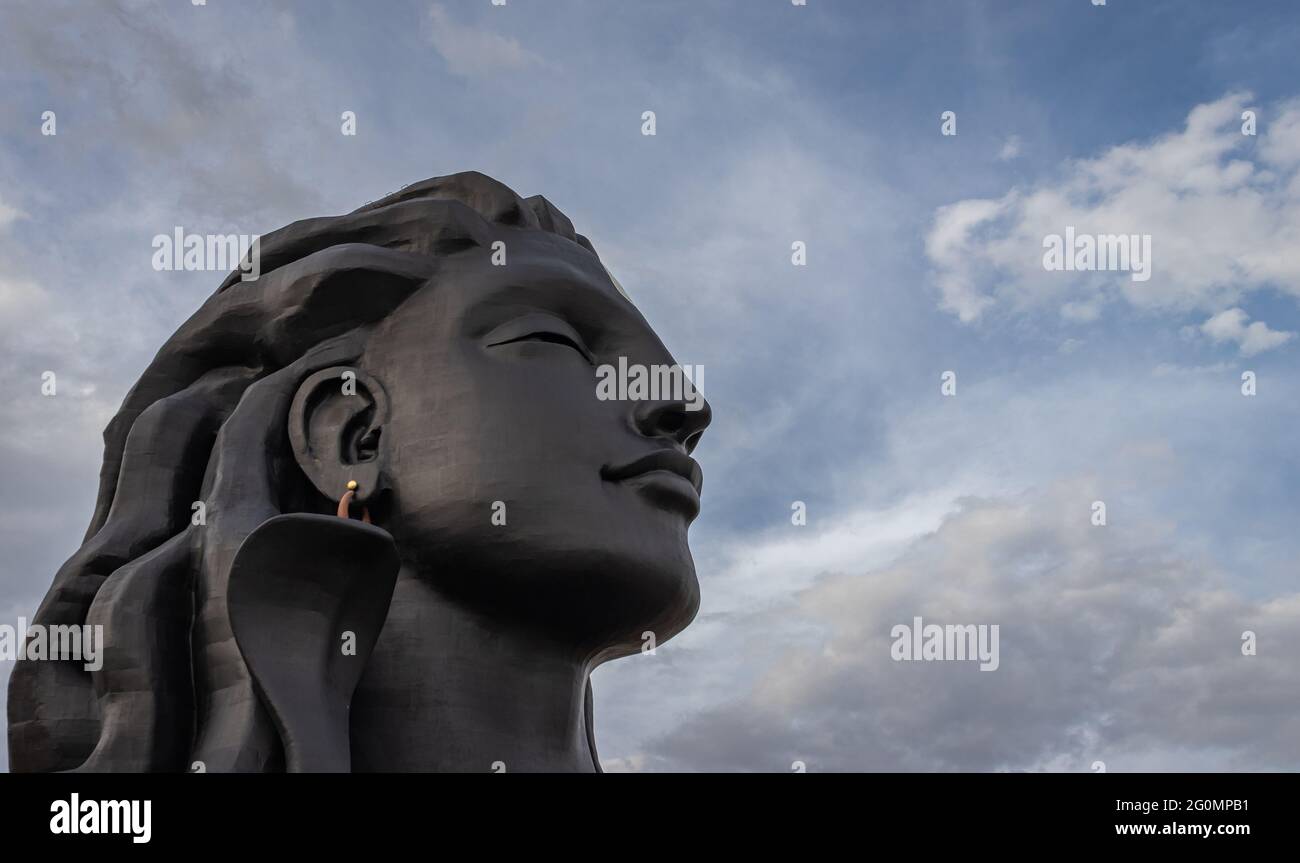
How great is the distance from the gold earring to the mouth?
4.52 ft

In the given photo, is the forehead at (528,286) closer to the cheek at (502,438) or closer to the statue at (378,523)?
the statue at (378,523)

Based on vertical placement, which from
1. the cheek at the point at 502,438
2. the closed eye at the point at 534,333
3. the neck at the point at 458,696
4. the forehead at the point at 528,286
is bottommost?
the neck at the point at 458,696

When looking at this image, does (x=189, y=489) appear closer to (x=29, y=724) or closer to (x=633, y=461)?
(x=29, y=724)

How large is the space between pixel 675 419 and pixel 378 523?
1.97 meters

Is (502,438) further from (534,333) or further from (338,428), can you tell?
(338,428)

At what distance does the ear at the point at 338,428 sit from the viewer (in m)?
9.15

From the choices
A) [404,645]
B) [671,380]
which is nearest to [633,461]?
[671,380]

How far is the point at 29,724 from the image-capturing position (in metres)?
8.70

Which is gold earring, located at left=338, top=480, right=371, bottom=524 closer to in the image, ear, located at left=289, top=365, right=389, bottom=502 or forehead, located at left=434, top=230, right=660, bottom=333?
ear, located at left=289, top=365, right=389, bottom=502

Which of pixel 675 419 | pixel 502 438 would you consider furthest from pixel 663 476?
pixel 502 438

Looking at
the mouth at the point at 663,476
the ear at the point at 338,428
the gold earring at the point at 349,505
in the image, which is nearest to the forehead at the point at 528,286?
the ear at the point at 338,428

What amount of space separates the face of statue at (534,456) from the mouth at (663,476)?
0.01m

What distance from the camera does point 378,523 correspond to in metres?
9.04
